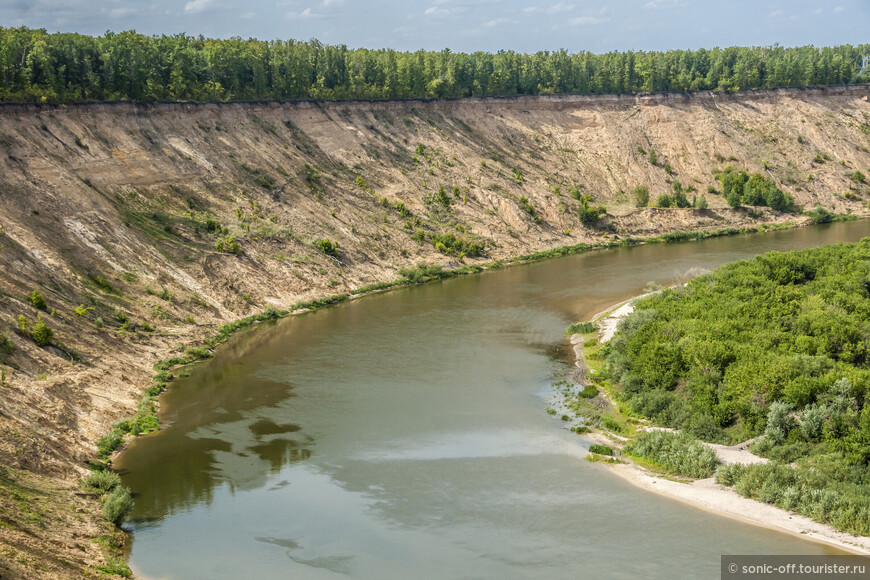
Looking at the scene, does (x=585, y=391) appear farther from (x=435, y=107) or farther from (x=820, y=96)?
(x=820, y=96)

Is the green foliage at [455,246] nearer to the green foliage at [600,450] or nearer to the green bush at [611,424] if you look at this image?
the green bush at [611,424]

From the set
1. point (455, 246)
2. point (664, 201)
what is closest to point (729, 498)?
point (455, 246)

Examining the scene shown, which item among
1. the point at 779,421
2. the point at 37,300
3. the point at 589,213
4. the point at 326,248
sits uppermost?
the point at 589,213

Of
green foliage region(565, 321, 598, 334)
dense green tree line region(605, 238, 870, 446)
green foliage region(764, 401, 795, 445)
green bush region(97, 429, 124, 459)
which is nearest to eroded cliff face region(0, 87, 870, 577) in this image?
green bush region(97, 429, 124, 459)

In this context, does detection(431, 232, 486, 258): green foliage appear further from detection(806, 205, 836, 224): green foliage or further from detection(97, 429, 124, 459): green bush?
detection(97, 429, 124, 459): green bush

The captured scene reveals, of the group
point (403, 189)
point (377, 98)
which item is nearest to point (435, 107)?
point (377, 98)

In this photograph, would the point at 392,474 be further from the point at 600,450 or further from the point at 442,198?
the point at 442,198
